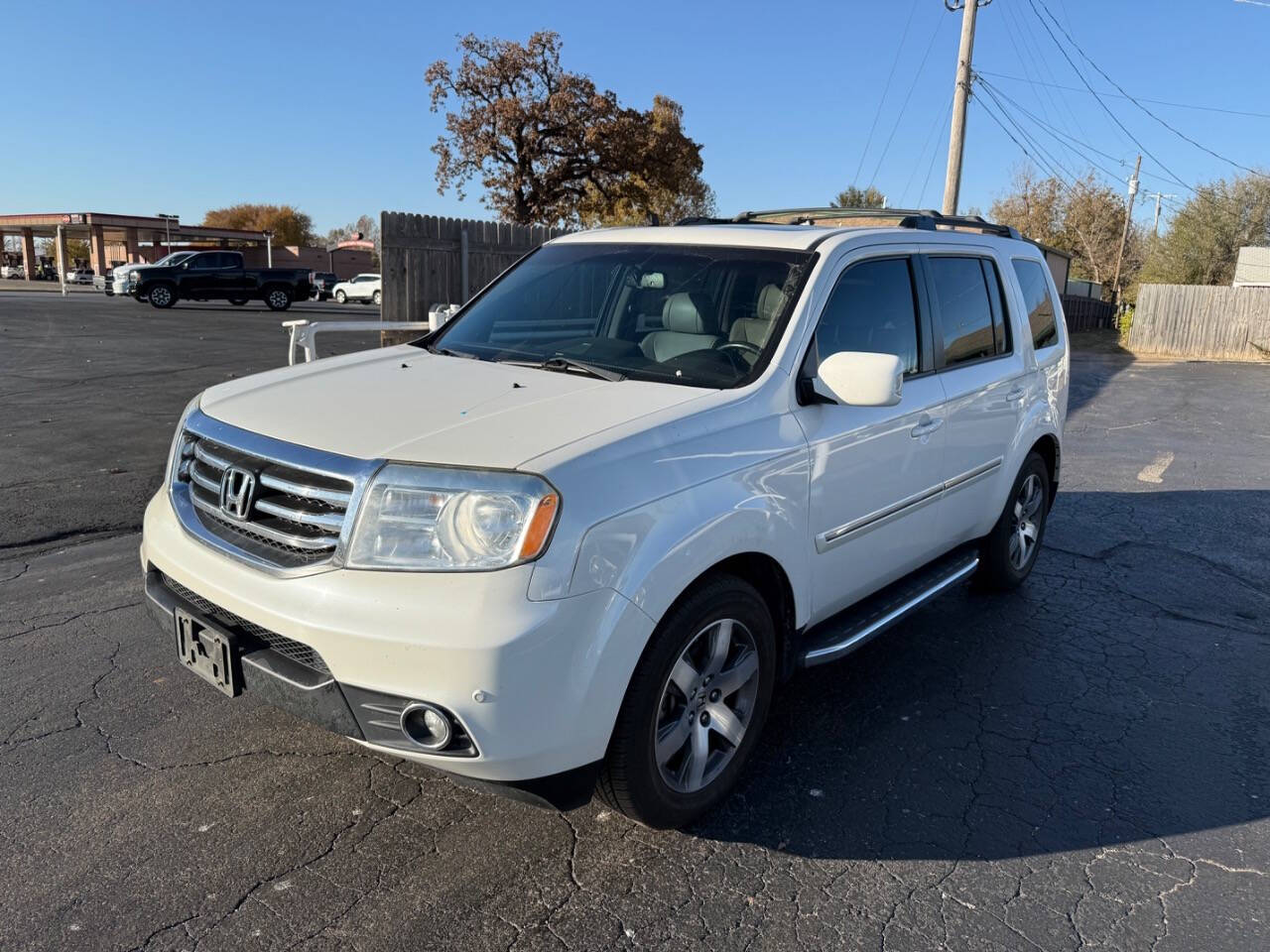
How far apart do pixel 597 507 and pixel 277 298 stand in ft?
108

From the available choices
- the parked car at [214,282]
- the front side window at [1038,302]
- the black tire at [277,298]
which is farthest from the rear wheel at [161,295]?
the front side window at [1038,302]

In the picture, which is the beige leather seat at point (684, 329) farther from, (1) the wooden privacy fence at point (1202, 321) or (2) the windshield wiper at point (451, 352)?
(1) the wooden privacy fence at point (1202, 321)

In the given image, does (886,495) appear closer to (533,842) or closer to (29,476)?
(533,842)

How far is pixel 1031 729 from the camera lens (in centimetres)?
392

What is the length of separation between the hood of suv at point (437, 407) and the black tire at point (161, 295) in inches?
1182

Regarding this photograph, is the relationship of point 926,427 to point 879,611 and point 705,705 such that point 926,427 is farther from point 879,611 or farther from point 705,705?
point 705,705

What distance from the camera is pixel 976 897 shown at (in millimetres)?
2832

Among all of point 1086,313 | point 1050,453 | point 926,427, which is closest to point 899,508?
point 926,427

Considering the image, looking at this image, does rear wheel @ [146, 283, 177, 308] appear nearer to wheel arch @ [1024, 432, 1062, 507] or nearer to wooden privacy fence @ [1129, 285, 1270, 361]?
wooden privacy fence @ [1129, 285, 1270, 361]

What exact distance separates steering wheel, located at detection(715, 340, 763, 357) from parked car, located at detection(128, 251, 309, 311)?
1222 inches

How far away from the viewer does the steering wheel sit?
11.2 feet

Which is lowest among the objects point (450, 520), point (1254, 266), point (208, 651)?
point (208, 651)

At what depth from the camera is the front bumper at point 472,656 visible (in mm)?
2395

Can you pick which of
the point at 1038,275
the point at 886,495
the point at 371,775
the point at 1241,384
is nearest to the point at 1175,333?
the point at 1241,384
